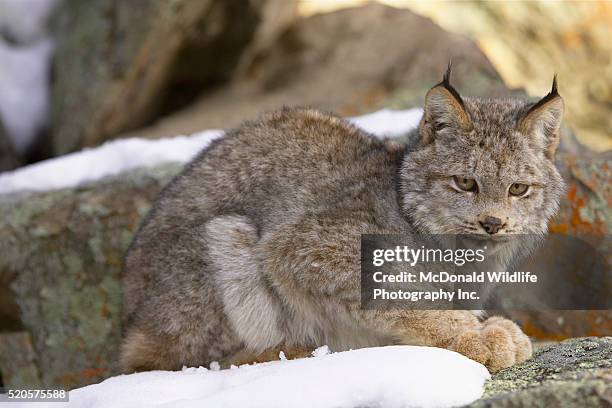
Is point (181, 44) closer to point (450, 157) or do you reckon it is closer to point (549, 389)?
point (450, 157)

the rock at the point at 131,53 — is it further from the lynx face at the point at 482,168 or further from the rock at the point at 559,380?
the rock at the point at 559,380

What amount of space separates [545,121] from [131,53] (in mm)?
5227

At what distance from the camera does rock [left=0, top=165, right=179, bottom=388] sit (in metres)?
8.33

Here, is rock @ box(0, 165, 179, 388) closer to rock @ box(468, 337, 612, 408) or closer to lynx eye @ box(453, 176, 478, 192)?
lynx eye @ box(453, 176, 478, 192)

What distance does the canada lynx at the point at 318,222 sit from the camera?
5637mm

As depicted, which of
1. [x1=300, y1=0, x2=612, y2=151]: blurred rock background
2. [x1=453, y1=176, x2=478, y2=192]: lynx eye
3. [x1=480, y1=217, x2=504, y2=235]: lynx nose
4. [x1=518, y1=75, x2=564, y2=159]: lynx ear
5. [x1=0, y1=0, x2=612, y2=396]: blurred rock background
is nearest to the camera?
[x1=480, y1=217, x2=504, y2=235]: lynx nose

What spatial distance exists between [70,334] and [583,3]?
11161 mm

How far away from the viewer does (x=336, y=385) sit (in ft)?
15.4

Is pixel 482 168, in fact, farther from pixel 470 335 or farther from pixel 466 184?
pixel 470 335

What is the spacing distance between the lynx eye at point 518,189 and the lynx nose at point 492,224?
25cm

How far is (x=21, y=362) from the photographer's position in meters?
8.34

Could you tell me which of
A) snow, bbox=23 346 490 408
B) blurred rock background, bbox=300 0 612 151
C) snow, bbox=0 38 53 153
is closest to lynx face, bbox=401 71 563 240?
snow, bbox=23 346 490 408

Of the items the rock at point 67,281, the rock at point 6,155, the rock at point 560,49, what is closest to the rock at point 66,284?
the rock at point 67,281

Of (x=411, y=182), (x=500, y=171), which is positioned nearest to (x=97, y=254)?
(x=411, y=182)
